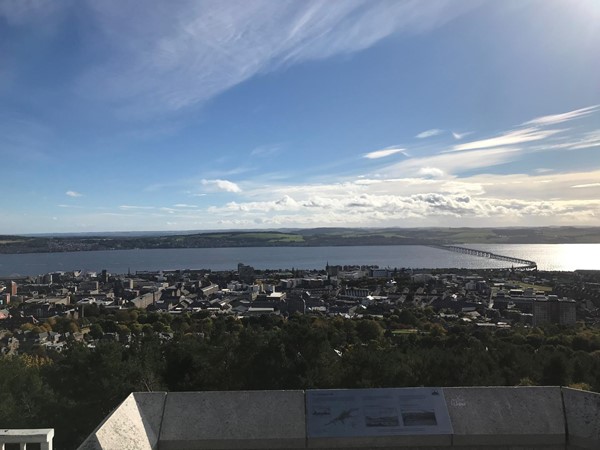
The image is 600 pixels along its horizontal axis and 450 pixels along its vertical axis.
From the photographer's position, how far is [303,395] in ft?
10.3

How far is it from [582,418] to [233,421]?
2.15m

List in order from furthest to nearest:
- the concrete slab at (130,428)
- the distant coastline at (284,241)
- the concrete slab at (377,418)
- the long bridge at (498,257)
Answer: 1. the distant coastline at (284,241)
2. the long bridge at (498,257)
3. the concrete slab at (377,418)
4. the concrete slab at (130,428)

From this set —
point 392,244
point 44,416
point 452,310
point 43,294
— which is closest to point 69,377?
point 44,416

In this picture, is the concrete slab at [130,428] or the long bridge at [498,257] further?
the long bridge at [498,257]

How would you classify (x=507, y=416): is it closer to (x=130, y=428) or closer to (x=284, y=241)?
(x=130, y=428)

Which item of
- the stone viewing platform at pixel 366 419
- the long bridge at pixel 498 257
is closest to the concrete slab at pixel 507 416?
the stone viewing platform at pixel 366 419

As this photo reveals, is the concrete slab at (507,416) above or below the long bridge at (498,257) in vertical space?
above

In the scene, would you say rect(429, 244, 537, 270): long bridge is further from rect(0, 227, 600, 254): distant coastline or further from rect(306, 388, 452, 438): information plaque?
A: rect(306, 388, 452, 438): information plaque

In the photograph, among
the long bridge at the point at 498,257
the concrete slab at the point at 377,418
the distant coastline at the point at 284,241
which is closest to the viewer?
the concrete slab at the point at 377,418

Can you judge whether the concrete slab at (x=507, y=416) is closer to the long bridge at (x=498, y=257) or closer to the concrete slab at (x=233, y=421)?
the concrete slab at (x=233, y=421)

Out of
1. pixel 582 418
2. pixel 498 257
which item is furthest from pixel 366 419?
pixel 498 257

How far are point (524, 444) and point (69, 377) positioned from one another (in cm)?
462

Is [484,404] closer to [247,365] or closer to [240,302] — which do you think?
[247,365]

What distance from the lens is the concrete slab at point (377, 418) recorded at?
2846 mm
